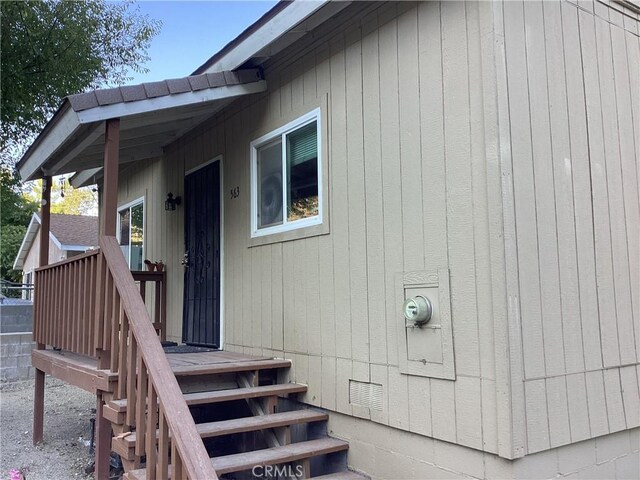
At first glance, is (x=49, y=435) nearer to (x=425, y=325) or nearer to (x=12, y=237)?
(x=425, y=325)

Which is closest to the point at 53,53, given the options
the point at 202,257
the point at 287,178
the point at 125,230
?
the point at 125,230

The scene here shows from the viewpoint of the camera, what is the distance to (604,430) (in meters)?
3.01

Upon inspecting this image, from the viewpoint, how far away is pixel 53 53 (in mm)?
9555

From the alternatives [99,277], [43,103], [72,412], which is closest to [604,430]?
[99,277]

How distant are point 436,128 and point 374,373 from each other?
1.56 metres

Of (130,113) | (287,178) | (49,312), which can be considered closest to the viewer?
(130,113)

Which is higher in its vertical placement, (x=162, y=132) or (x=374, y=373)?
(x=162, y=132)

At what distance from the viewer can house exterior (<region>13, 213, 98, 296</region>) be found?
1916cm

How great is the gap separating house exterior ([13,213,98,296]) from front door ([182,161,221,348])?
12.8 meters

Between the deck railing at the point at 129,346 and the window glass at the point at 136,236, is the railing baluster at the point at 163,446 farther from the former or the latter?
the window glass at the point at 136,236

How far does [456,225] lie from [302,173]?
5.52 ft

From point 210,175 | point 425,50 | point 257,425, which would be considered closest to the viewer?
point 425,50

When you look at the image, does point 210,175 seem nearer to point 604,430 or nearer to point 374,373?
point 374,373

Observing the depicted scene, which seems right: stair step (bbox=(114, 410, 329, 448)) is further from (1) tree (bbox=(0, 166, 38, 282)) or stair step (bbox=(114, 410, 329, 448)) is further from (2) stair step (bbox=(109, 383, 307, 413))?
(1) tree (bbox=(0, 166, 38, 282))
